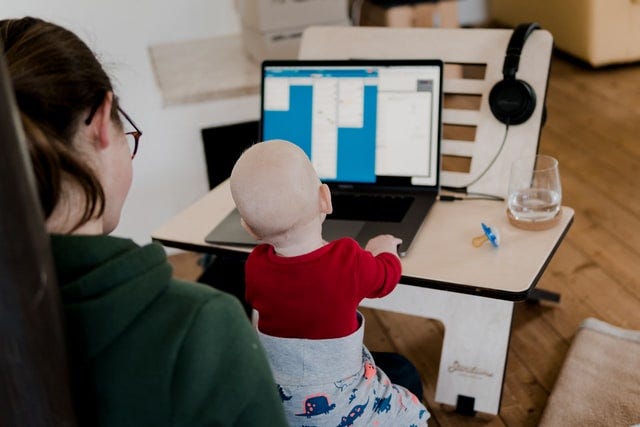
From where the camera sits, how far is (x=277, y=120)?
170 cm

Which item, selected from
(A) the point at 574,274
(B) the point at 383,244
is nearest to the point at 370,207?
(B) the point at 383,244

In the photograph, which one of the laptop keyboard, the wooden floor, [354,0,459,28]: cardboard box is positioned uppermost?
the laptop keyboard

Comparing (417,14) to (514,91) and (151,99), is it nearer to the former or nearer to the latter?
(151,99)

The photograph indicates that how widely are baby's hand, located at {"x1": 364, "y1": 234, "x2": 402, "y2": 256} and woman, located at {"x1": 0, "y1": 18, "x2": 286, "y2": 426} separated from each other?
606mm

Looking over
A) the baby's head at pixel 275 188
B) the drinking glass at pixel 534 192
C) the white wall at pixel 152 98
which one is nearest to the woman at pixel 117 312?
the baby's head at pixel 275 188

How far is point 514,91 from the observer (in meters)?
1.58

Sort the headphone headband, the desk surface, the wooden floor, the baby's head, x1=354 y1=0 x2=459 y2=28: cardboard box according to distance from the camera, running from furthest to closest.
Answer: x1=354 y1=0 x2=459 y2=28: cardboard box → the wooden floor → the headphone headband → the desk surface → the baby's head

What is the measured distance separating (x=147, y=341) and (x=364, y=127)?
101cm

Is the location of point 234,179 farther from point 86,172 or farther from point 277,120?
point 277,120

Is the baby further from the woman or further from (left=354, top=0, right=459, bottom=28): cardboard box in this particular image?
(left=354, top=0, right=459, bottom=28): cardboard box

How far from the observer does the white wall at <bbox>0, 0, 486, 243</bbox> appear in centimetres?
234

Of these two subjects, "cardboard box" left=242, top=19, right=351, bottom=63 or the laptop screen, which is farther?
"cardboard box" left=242, top=19, right=351, bottom=63

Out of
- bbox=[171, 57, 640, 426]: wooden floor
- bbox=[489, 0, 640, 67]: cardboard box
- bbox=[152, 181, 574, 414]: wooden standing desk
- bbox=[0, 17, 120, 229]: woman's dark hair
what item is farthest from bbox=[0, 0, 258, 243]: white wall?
bbox=[489, 0, 640, 67]: cardboard box

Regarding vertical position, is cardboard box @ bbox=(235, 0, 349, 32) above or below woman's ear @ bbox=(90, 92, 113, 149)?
below
